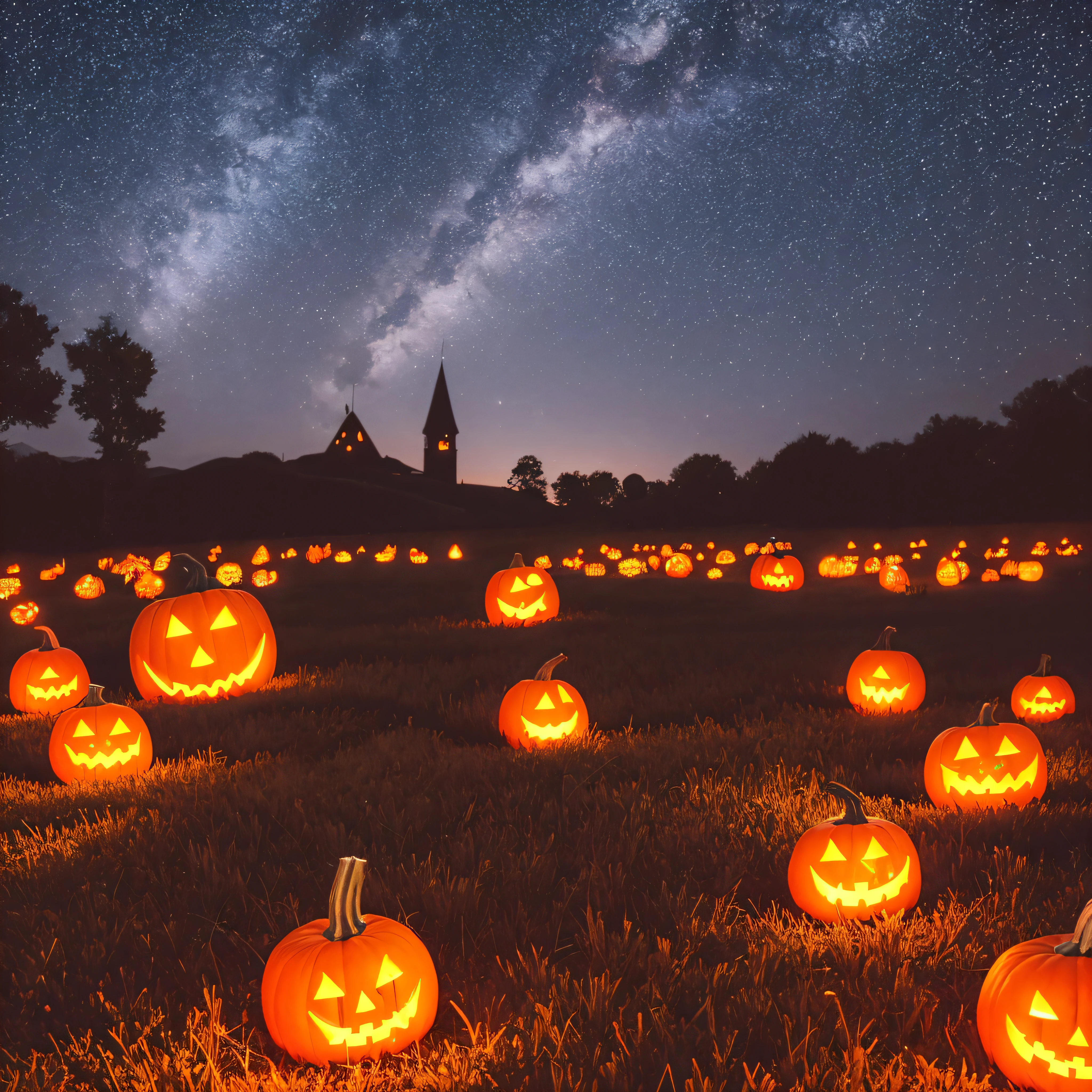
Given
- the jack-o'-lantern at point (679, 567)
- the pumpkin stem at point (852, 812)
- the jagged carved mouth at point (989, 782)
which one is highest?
the jack-o'-lantern at point (679, 567)

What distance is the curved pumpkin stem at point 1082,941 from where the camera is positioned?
2.25 m

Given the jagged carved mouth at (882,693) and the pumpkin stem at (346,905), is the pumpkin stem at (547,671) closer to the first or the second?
the jagged carved mouth at (882,693)

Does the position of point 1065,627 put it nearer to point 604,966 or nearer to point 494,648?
point 494,648

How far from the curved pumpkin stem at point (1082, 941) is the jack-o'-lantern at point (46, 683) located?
25.5 feet

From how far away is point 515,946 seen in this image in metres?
2.97

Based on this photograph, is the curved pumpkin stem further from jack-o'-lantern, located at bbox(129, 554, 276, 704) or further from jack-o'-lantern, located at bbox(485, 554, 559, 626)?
jack-o'-lantern, located at bbox(485, 554, 559, 626)

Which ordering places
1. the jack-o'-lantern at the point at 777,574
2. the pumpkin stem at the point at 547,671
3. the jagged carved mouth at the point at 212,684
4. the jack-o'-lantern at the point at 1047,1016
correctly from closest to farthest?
1. the jack-o'-lantern at the point at 1047,1016
2. the pumpkin stem at the point at 547,671
3. the jagged carved mouth at the point at 212,684
4. the jack-o'-lantern at the point at 777,574

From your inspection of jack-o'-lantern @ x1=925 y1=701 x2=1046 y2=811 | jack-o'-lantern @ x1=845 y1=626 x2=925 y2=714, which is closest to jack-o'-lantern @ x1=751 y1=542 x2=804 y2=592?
jack-o'-lantern @ x1=845 y1=626 x2=925 y2=714

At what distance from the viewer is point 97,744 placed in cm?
517

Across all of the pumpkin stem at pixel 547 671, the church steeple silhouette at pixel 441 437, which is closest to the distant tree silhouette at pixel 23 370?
the pumpkin stem at pixel 547 671

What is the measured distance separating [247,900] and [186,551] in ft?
84.0

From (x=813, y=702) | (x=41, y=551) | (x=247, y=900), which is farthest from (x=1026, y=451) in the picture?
(x=41, y=551)

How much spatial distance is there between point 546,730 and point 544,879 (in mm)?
2176

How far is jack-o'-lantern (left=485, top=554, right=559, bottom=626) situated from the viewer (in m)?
11.1
